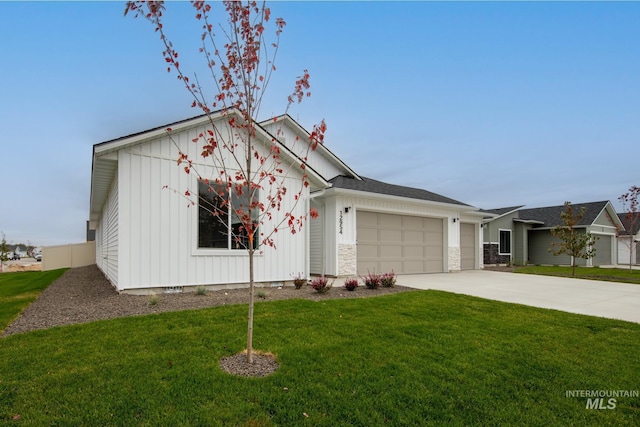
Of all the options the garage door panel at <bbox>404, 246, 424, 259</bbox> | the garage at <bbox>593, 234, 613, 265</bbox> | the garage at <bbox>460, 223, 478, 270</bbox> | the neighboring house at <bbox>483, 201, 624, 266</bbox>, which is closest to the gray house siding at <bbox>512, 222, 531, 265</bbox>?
the neighboring house at <bbox>483, 201, 624, 266</bbox>

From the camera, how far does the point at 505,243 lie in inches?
851

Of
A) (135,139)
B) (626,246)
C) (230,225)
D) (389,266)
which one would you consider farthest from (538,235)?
(135,139)

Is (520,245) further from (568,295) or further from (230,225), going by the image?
(230,225)

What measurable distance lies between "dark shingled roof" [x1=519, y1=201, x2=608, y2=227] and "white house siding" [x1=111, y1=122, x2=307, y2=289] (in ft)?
77.8

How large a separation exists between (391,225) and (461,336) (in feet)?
27.1

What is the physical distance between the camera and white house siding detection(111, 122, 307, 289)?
7.33 m

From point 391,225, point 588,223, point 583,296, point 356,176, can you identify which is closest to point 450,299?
point 583,296

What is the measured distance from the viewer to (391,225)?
42.4ft

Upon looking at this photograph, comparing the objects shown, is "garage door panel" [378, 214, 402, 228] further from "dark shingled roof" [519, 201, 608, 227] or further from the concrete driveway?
"dark shingled roof" [519, 201, 608, 227]

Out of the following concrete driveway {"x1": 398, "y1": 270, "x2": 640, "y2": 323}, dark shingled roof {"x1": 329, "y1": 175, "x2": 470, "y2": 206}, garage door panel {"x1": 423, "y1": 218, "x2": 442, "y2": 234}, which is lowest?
concrete driveway {"x1": 398, "y1": 270, "x2": 640, "y2": 323}

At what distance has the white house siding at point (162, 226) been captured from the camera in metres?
7.33

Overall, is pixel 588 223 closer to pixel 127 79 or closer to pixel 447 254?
pixel 447 254

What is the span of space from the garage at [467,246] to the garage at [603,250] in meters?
13.5

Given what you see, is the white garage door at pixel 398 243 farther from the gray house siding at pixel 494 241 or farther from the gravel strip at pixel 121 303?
the gray house siding at pixel 494 241
